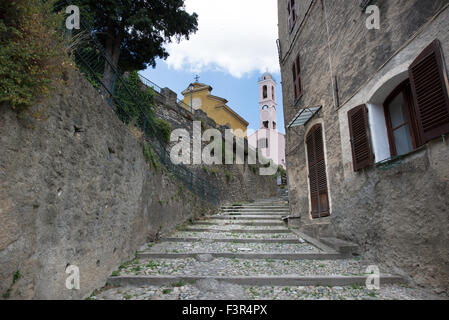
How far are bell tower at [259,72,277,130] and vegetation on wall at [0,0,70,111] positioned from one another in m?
35.2

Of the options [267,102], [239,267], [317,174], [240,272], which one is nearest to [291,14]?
[317,174]

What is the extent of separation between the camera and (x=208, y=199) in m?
11.3

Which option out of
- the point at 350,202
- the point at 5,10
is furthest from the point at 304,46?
the point at 5,10

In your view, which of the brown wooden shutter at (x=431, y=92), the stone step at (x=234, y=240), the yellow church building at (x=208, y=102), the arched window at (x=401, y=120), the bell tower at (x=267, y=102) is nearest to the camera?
the brown wooden shutter at (x=431, y=92)

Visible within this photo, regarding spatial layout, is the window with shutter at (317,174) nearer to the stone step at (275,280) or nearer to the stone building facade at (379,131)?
the stone building facade at (379,131)

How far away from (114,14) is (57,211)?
777 cm

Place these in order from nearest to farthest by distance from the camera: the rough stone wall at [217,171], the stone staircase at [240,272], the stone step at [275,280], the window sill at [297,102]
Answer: the stone staircase at [240,272], the stone step at [275,280], the window sill at [297,102], the rough stone wall at [217,171]

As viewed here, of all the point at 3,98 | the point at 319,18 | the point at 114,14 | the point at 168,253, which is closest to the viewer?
the point at 3,98

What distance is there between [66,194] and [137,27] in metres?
7.62

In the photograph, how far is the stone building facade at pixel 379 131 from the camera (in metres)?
3.15

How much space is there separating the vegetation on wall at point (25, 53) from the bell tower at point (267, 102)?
1387 inches

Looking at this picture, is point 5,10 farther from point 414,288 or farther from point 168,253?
point 414,288

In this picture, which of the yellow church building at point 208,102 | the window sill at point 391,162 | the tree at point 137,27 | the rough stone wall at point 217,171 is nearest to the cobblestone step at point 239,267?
the window sill at point 391,162

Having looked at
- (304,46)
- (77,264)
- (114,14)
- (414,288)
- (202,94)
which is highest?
(202,94)
